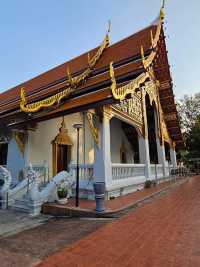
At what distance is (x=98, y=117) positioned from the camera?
5859 mm

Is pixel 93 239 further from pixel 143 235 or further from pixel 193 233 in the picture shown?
pixel 193 233

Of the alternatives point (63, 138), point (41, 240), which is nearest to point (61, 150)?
point (63, 138)

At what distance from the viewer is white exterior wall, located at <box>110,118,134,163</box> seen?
458 inches

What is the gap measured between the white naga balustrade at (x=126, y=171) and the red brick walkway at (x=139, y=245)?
7.75 ft

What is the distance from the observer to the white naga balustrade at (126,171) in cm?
625

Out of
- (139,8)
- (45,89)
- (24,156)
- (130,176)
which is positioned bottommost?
(130,176)

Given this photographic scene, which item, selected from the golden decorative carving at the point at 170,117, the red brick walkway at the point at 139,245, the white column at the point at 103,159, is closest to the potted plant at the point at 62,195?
the white column at the point at 103,159

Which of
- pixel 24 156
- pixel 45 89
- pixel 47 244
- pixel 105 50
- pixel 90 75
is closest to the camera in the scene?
pixel 47 244

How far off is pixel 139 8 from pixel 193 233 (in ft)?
25.6

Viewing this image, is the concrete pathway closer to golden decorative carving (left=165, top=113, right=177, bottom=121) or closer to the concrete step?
the concrete step

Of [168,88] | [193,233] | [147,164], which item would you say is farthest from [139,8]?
[193,233]

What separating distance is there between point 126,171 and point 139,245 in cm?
445

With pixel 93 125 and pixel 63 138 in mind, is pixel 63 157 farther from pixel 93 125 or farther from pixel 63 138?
pixel 93 125

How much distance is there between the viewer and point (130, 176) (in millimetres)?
7301
